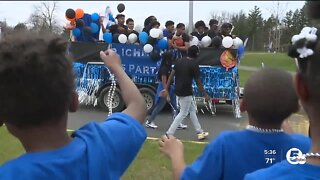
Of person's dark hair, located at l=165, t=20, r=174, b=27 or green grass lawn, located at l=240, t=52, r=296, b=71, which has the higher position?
person's dark hair, located at l=165, t=20, r=174, b=27

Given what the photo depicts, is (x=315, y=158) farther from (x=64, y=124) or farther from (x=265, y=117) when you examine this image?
(x=265, y=117)

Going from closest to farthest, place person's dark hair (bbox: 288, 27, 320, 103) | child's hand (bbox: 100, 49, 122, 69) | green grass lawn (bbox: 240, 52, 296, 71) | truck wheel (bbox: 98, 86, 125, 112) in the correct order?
person's dark hair (bbox: 288, 27, 320, 103) → child's hand (bbox: 100, 49, 122, 69) → green grass lawn (bbox: 240, 52, 296, 71) → truck wheel (bbox: 98, 86, 125, 112)

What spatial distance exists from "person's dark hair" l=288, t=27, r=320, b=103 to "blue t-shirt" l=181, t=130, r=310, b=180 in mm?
1032

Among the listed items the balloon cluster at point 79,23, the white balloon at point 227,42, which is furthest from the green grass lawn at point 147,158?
the balloon cluster at point 79,23

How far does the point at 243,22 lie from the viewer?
68.1 m

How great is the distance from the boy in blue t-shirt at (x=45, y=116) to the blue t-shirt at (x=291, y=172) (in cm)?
61

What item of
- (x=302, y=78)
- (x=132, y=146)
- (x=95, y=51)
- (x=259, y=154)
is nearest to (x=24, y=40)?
(x=132, y=146)

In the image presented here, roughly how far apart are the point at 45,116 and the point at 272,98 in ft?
4.41

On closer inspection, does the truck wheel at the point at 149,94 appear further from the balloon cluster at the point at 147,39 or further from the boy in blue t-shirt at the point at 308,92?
the boy in blue t-shirt at the point at 308,92

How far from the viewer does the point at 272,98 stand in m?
2.52

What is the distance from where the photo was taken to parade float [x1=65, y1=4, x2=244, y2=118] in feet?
33.9

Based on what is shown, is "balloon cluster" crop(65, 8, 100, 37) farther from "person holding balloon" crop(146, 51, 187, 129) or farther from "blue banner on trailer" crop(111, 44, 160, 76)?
"person holding balloon" crop(146, 51, 187, 129)

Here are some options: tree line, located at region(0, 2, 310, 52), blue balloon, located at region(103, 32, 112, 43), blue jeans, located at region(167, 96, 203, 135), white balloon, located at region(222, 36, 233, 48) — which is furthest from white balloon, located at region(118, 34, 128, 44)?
tree line, located at region(0, 2, 310, 52)

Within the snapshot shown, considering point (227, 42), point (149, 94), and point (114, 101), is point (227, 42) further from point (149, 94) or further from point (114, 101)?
point (114, 101)
